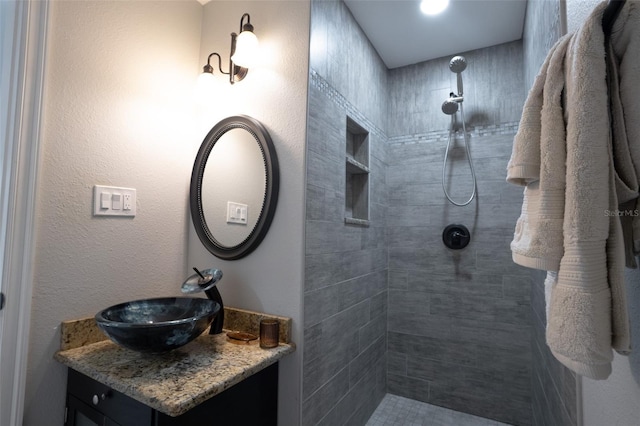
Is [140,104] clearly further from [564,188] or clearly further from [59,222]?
[564,188]

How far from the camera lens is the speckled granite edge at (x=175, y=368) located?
93 centimetres

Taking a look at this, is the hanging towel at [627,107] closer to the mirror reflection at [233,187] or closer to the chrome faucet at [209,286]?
the mirror reflection at [233,187]

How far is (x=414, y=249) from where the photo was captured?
7.71 feet

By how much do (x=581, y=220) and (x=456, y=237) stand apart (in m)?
1.72

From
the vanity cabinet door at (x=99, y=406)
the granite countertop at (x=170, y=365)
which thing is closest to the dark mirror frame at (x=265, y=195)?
the granite countertop at (x=170, y=365)

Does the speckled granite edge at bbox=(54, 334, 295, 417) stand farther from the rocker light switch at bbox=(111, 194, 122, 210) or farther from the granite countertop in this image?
the rocker light switch at bbox=(111, 194, 122, 210)

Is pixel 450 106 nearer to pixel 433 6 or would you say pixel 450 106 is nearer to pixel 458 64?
pixel 458 64

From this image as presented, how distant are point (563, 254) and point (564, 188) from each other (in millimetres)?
127

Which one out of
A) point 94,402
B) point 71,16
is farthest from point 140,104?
point 94,402

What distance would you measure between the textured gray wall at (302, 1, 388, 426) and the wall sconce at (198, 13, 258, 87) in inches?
11.6

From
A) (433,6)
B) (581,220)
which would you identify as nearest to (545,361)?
(581,220)

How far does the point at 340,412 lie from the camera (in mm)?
1713

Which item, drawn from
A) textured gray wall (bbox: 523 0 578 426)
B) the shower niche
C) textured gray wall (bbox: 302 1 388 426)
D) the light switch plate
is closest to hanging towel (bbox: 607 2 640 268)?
textured gray wall (bbox: 523 0 578 426)

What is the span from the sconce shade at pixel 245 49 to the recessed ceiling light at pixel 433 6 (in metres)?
1.04
